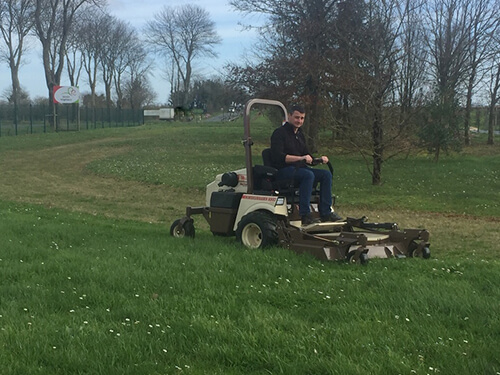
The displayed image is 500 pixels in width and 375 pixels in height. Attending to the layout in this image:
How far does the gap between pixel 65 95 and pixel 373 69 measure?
31911mm

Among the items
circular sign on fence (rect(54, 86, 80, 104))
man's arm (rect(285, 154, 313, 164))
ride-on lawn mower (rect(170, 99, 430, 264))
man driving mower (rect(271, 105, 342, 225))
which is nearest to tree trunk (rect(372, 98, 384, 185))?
ride-on lawn mower (rect(170, 99, 430, 264))

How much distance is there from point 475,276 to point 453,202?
8.62 m

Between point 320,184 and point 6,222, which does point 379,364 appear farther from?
point 6,222

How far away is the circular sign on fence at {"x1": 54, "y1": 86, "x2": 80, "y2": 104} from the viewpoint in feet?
147

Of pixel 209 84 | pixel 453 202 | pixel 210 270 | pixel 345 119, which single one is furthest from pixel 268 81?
pixel 209 84

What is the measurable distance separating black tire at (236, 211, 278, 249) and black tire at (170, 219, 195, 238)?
1.35 metres

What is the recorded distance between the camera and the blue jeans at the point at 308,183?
7.37 metres

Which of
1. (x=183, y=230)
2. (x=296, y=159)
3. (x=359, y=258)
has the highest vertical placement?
(x=296, y=159)

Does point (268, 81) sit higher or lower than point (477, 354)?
higher

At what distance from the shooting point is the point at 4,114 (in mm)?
40969

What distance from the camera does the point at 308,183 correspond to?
24.1ft

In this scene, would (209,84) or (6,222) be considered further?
(209,84)

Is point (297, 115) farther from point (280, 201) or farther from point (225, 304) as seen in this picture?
point (225, 304)

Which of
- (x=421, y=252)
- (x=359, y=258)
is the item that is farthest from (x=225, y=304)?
(x=421, y=252)
